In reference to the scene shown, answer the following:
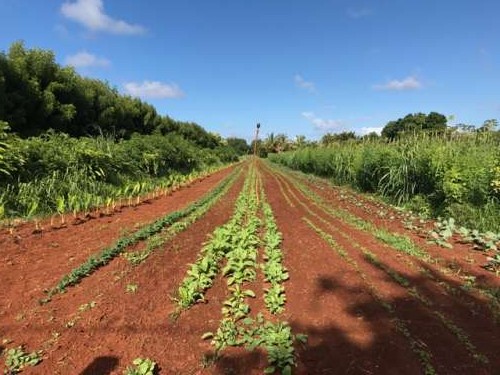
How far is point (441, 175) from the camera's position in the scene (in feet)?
31.7

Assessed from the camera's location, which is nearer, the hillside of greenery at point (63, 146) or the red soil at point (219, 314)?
the red soil at point (219, 314)

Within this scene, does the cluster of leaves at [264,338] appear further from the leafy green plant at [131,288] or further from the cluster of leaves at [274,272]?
the leafy green plant at [131,288]

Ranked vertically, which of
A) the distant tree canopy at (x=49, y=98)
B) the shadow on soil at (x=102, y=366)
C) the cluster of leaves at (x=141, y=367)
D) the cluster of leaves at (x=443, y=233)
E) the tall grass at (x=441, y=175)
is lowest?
the shadow on soil at (x=102, y=366)

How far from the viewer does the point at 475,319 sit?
13.0ft

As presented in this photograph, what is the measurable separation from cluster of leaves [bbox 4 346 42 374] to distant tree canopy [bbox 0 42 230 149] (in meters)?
9.75

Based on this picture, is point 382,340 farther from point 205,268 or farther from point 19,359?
point 19,359

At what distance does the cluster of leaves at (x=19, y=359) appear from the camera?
3221mm

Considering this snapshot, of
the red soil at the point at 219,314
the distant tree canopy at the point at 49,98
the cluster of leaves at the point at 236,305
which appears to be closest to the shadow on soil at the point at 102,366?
the red soil at the point at 219,314

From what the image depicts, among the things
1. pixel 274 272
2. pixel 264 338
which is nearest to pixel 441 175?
pixel 274 272

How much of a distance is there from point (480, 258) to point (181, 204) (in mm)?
6497

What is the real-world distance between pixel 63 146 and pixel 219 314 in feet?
25.5

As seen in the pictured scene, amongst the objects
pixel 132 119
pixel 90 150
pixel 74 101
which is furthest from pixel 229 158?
pixel 90 150

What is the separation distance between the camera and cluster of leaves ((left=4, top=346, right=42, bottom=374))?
322 cm

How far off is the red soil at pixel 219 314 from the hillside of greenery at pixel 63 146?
8.51ft
